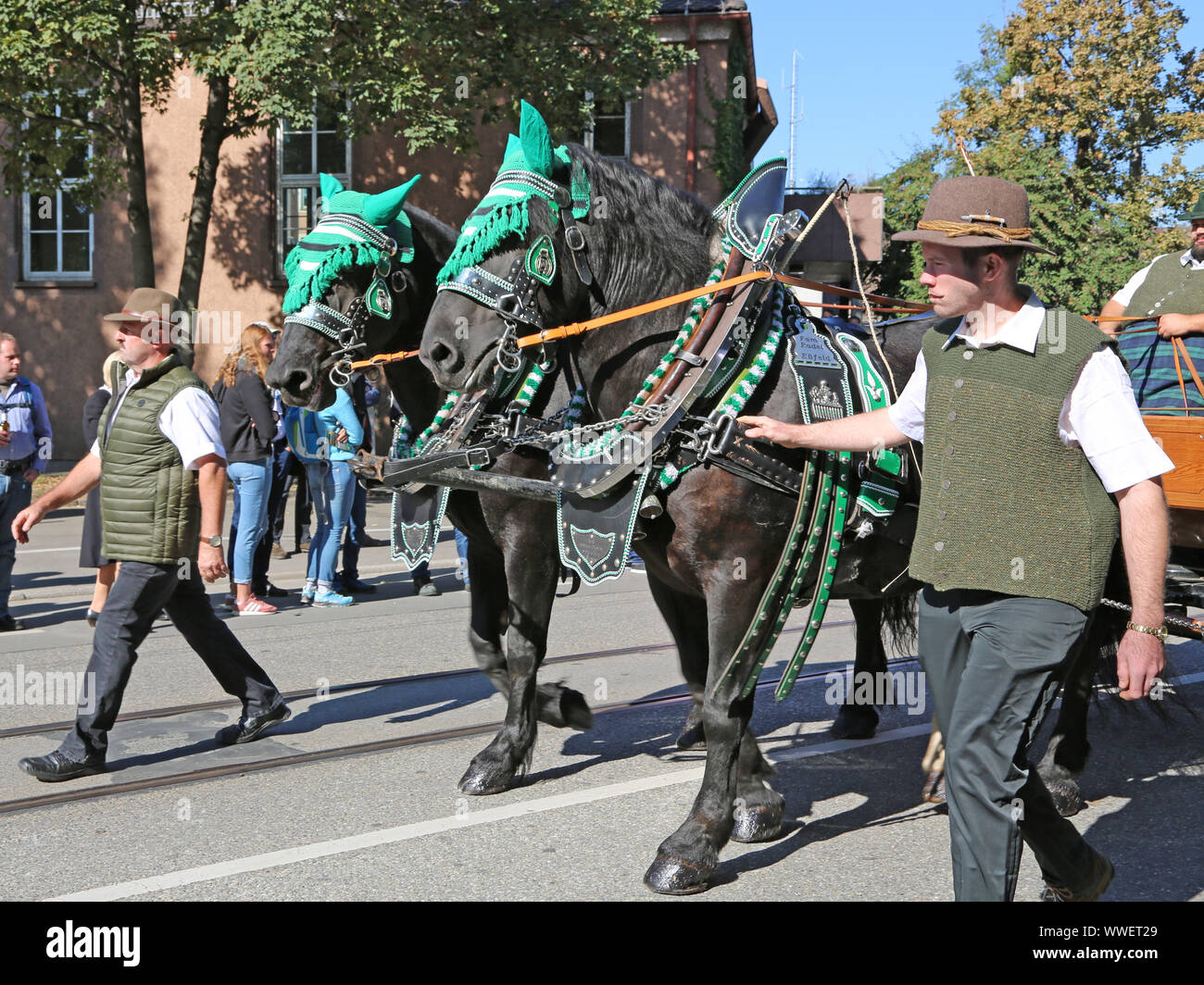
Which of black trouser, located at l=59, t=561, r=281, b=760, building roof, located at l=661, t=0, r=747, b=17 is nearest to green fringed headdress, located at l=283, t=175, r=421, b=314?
black trouser, located at l=59, t=561, r=281, b=760

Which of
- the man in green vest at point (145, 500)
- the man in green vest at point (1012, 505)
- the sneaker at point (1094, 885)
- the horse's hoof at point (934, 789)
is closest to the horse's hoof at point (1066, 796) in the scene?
the horse's hoof at point (934, 789)

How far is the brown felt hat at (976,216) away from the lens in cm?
312

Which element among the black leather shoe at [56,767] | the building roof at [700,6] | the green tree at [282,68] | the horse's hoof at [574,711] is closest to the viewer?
the black leather shoe at [56,767]

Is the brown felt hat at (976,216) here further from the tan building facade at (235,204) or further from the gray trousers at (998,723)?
the tan building facade at (235,204)

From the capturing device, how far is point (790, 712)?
647 cm

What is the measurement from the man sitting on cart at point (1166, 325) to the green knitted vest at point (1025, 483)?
208 centimetres

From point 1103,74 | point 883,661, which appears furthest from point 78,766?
point 1103,74

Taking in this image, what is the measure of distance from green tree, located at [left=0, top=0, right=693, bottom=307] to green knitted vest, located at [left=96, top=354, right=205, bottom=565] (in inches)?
368

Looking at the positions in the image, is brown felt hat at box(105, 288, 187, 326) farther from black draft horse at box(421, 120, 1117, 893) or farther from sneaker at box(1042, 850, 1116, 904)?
sneaker at box(1042, 850, 1116, 904)

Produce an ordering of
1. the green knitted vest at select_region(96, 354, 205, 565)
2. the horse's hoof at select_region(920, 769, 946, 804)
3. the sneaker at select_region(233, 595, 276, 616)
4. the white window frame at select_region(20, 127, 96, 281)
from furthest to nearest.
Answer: the white window frame at select_region(20, 127, 96, 281) → the sneaker at select_region(233, 595, 276, 616) → the green knitted vest at select_region(96, 354, 205, 565) → the horse's hoof at select_region(920, 769, 946, 804)

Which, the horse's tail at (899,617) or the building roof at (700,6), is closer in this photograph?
the horse's tail at (899,617)

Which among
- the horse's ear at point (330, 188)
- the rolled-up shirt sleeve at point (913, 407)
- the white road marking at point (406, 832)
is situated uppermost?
the horse's ear at point (330, 188)

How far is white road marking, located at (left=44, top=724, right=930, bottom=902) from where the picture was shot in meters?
4.10
